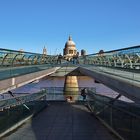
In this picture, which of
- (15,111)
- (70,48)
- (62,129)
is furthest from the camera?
(70,48)

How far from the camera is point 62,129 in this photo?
48.2 ft

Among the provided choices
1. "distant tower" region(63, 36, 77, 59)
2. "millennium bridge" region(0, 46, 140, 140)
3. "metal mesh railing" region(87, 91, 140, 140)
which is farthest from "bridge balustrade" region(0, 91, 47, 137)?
"distant tower" region(63, 36, 77, 59)

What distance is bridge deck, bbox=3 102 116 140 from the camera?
1300 cm

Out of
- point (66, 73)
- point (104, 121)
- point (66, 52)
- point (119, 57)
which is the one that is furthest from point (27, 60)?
point (66, 52)

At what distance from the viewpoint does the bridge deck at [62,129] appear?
42.6ft

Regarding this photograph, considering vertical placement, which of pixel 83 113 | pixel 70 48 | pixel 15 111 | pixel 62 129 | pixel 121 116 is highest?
pixel 70 48

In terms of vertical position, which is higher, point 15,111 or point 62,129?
point 15,111

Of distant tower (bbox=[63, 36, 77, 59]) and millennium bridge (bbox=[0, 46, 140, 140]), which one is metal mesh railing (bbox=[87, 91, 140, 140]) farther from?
distant tower (bbox=[63, 36, 77, 59])

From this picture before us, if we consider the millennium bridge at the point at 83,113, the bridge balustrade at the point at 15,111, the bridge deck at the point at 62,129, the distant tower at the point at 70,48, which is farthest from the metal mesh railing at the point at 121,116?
the distant tower at the point at 70,48

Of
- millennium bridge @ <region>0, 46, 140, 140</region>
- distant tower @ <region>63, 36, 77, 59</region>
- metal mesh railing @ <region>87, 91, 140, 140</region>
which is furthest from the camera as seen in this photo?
distant tower @ <region>63, 36, 77, 59</region>

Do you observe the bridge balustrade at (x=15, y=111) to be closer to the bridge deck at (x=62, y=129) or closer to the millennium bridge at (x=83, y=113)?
the millennium bridge at (x=83, y=113)

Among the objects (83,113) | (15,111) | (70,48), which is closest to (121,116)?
(15,111)

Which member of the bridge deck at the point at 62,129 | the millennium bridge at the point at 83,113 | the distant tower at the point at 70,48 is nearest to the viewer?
the millennium bridge at the point at 83,113

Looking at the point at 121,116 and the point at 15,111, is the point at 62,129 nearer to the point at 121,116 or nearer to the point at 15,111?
the point at 15,111
